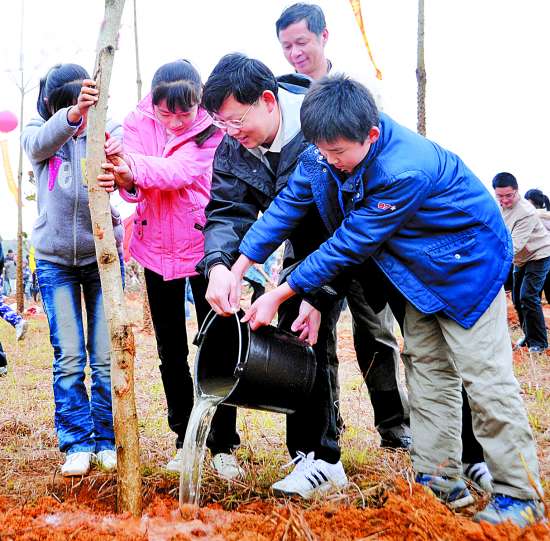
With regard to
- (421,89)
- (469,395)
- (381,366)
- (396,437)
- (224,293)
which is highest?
(421,89)

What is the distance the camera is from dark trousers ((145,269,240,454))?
2.62 metres

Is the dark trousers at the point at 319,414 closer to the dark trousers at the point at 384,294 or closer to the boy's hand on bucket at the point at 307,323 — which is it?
the boy's hand on bucket at the point at 307,323

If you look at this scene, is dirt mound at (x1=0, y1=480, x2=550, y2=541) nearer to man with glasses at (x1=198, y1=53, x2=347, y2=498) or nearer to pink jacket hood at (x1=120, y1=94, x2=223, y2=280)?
man with glasses at (x1=198, y1=53, x2=347, y2=498)

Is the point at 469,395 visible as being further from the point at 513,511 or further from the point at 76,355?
the point at 76,355

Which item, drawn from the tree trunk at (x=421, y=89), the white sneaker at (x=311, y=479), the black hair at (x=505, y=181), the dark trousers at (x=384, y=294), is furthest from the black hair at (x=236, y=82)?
the black hair at (x=505, y=181)

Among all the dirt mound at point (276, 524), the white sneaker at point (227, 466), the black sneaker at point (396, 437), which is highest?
the dirt mound at point (276, 524)

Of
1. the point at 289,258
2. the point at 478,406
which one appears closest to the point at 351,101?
the point at 289,258

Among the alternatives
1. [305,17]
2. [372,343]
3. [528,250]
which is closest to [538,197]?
[528,250]

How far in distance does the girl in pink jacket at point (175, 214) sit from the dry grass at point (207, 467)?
15cm

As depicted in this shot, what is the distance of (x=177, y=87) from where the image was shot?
247 cm

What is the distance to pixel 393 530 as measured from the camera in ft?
5.91

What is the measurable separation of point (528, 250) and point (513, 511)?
4.81 meters

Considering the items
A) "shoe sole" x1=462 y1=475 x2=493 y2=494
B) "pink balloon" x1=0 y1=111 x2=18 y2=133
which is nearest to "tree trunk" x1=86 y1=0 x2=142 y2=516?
"shoe sole" x1=462 y1=475 x2=493 y2=494

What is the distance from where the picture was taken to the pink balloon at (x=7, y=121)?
12164mm
